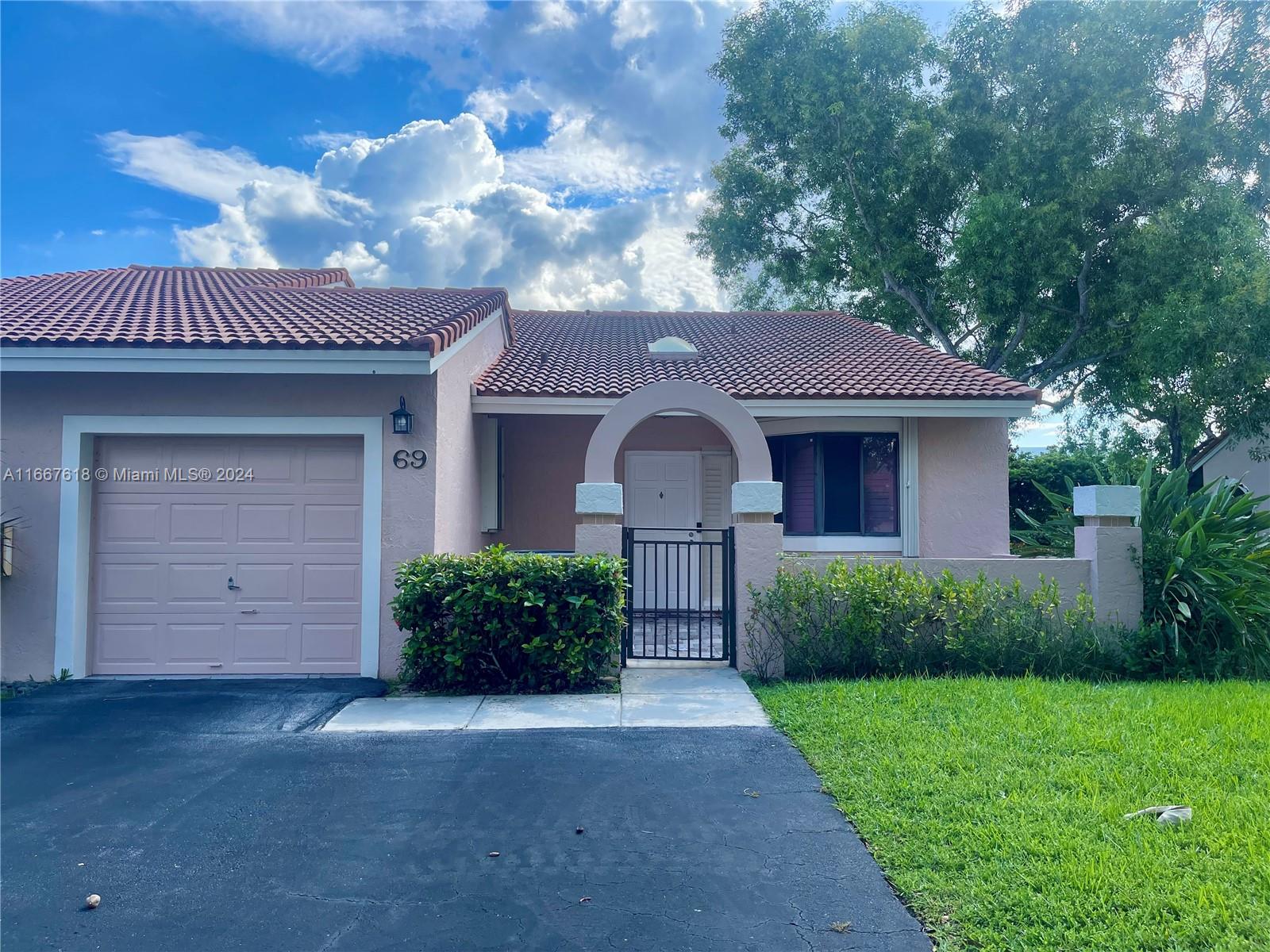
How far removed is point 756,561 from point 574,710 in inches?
92.0

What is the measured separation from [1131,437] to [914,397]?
1419 cm

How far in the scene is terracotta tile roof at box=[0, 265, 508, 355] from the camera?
305 inches

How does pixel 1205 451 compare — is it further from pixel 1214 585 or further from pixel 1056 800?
pixel 1056 800

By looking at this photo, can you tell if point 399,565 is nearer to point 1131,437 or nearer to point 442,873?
point 442,873

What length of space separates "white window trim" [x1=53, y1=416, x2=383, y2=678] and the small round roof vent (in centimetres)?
545

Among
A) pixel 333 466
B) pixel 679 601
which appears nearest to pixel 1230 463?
pixel 679 601

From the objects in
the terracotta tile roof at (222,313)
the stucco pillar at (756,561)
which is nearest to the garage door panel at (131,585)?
the terracotta tile roof at (222,313)

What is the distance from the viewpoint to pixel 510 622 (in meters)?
7.39

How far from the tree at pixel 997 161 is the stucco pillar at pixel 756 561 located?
38.6 feet

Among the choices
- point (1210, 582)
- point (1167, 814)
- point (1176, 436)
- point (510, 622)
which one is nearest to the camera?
point (1167, 814)

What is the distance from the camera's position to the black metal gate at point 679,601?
8.33m

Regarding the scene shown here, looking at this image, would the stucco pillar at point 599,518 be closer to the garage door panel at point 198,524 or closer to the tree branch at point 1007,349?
the garage door panel at point 198,524

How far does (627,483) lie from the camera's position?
12820 millimetres

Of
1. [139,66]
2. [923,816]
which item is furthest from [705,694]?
[139,66]
